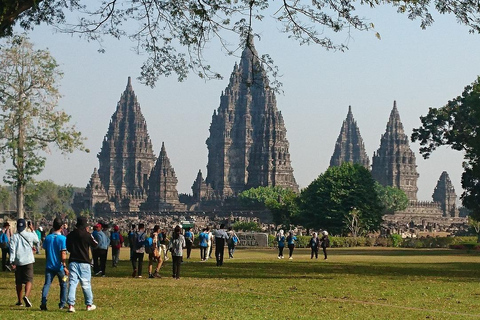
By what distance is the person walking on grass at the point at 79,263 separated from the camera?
52.0ft

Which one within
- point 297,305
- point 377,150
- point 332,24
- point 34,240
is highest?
point 377,150

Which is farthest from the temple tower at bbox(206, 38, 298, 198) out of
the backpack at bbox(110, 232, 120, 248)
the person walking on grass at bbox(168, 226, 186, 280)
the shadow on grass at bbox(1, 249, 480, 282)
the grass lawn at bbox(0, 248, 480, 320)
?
the person walking on grass at bbox(168, 226, 186, 280)

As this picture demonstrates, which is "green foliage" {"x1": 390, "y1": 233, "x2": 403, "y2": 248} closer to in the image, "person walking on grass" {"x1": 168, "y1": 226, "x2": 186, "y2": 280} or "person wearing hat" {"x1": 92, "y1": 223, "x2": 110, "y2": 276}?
"person wearing hat" {"x1": 92, "y1": 223, "x2": 110, "y2": 276}

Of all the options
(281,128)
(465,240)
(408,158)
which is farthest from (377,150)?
(465,240)

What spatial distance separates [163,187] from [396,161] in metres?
44.0

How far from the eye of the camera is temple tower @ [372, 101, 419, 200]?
178 meters

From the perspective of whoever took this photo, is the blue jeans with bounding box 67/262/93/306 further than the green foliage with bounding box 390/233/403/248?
No

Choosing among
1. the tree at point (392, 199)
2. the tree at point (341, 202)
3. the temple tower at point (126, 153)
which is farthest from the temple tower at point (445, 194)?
the tree at point (341, 202)

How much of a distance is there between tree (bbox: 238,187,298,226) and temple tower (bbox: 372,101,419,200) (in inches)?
1167

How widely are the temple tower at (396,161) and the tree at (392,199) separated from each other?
1799 cm

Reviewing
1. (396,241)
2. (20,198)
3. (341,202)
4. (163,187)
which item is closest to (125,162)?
(163,187)

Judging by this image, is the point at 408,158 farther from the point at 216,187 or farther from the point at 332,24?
the point at 332,24

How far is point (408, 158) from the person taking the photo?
179250 millimetres

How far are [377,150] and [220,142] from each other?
3159cm
